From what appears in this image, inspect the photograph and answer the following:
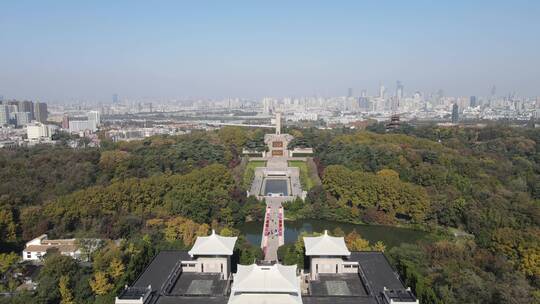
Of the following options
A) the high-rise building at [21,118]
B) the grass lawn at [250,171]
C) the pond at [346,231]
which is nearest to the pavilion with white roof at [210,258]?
the pond at [346,231]

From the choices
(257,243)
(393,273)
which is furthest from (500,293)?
(257,243)

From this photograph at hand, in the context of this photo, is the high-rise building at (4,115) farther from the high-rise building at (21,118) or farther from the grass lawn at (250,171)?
the grass lawn at (250,171)

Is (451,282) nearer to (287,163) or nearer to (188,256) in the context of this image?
(188,256)

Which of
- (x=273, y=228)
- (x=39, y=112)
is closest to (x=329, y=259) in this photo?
(x=273, y=228)

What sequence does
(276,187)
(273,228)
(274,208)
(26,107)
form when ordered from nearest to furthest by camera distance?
(273,228), (274,208), (276,187), (26,107)

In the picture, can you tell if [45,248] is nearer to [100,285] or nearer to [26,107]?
[100,285]

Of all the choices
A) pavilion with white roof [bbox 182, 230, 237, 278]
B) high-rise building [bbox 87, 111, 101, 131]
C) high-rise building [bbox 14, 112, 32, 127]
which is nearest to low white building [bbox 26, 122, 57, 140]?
high-rise building [bbox 87, 111, 101, 131]

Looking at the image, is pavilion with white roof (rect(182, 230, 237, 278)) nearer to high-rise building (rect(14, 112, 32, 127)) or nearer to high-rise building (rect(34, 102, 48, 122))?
high-rise building (rect(14, 112, 32, 127))
